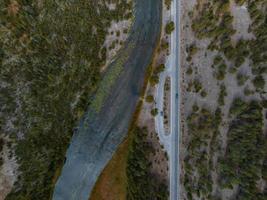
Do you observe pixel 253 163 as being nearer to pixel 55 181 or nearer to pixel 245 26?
pixel 245 26

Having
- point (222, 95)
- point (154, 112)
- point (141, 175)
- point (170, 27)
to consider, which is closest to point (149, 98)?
point (154, 112)

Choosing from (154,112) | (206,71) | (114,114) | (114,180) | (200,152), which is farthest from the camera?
(114,114)

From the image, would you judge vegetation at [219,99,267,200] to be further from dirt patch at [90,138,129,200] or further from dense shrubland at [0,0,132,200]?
dense shrubland at [0,0,132,200]

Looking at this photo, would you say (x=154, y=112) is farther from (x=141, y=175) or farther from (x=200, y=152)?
(x=141, y=175)

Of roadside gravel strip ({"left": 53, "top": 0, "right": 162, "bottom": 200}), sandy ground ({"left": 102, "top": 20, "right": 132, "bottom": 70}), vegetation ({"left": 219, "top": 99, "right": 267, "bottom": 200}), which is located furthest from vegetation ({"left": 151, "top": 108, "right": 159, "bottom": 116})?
vegetation ({"left": 219, "top": 99, "right": 267, "bottom": 200})

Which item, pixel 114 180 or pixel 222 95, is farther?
pixel 114 180

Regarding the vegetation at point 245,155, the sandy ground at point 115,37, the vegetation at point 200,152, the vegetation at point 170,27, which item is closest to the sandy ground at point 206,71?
the vegetation at point 200,152

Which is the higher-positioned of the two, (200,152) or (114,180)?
(200,152)
